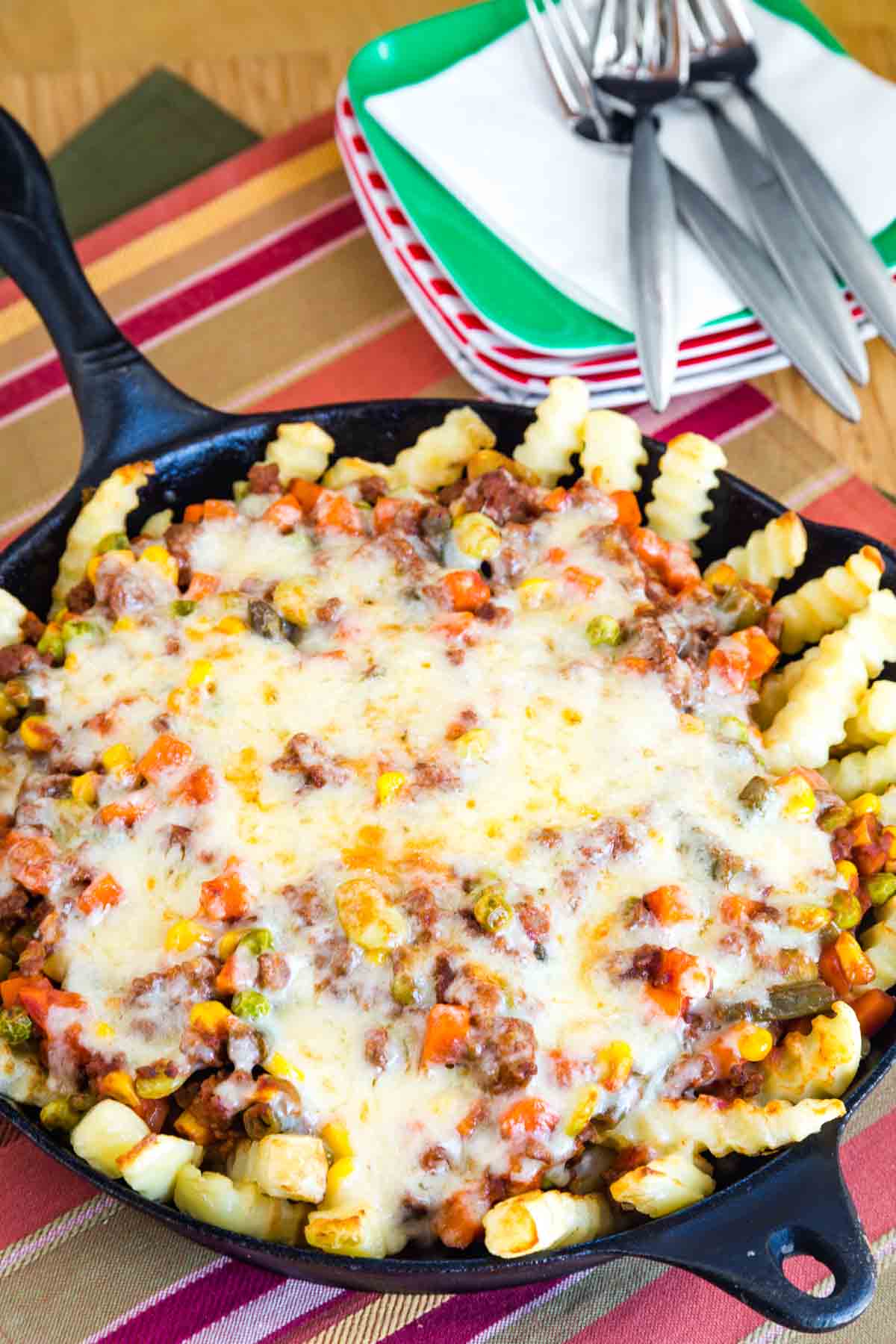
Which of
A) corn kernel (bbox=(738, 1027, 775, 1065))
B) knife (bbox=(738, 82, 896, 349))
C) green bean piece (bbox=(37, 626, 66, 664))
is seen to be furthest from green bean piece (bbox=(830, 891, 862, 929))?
knife (bbox=(738, 82, 896, 349))

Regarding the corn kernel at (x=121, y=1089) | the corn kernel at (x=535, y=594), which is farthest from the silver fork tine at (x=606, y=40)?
the corn kernel at (x=121, y=1089)

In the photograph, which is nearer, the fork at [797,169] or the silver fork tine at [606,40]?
the fork at [797,169]

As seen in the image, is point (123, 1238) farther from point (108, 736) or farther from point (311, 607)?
point (311, 607)

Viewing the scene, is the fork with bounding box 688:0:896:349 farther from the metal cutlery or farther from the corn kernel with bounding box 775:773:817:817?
the corn kernel with bounding box 775:773:817:817

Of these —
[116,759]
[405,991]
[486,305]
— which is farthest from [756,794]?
[486,305]

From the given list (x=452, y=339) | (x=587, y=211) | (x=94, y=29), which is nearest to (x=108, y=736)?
(x=452, y=339)

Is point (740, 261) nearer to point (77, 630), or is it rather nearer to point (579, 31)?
point (579, 31)

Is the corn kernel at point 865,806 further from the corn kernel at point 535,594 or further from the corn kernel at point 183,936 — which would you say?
the corn kernel at point 183,936
